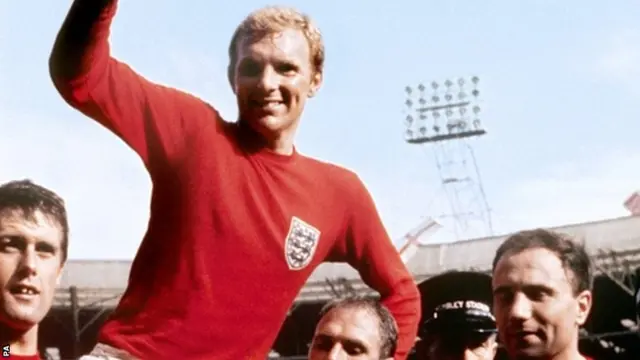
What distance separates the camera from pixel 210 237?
1.37 meters

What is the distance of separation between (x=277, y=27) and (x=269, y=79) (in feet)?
→ 0.25

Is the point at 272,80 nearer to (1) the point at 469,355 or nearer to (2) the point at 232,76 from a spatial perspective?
(2) the point at 232,76

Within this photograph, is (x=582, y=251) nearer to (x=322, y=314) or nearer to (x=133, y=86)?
(x=322, y=314)

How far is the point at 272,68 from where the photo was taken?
141 centimetres

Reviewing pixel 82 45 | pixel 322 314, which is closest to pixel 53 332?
pixel 322 314

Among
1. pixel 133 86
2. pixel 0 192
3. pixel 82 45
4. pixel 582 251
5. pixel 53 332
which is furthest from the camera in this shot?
pixel 53 332

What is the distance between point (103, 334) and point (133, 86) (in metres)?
0.34

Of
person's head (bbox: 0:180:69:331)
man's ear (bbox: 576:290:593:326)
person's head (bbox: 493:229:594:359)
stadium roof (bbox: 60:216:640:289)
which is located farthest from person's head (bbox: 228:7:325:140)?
stadium roof (bbox: 60:216:640:289)

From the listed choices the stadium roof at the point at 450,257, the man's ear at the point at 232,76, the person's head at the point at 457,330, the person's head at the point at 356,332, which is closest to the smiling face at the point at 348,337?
the person's head at the point at 356,332

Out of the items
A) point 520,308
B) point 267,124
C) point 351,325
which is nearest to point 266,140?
point 267,124

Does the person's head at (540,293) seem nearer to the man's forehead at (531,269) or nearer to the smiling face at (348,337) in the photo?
the man's forehead at (531,269)

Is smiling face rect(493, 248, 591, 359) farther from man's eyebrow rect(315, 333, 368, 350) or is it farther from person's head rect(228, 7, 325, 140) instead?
person's head rect(228, 7, 325, 140)

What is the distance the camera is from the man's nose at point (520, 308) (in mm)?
1555

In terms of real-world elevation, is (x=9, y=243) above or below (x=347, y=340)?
above
